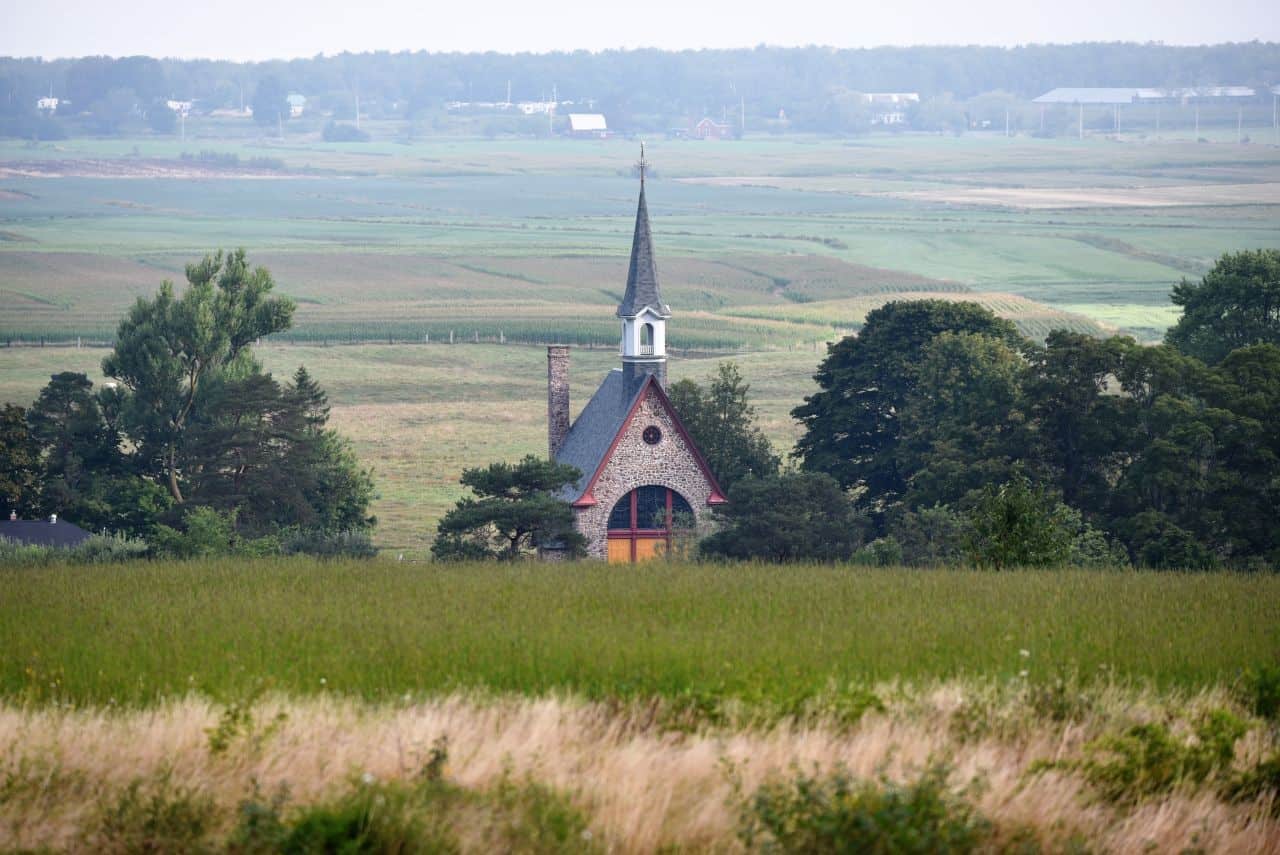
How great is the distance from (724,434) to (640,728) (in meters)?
42.0

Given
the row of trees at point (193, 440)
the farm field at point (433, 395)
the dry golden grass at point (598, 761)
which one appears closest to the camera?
the dry golden grass at point (598, 761)

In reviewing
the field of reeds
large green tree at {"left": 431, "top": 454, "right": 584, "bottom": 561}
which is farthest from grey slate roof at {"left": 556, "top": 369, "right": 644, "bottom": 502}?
the field of reeds

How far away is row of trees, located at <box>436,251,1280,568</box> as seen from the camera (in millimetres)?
48344

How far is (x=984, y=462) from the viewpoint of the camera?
52.8 meters

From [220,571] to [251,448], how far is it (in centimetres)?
2659

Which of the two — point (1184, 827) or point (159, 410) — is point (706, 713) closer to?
point (1184, 827)

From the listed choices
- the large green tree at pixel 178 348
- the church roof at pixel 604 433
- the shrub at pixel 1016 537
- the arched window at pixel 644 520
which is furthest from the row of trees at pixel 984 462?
the large green tree at pixel 178 348

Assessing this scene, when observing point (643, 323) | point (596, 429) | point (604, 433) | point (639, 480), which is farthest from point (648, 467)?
point (643, 323)

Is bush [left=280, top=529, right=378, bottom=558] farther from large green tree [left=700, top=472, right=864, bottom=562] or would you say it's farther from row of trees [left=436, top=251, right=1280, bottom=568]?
large green tree [left=700, top=472, right=864, bottom=562]

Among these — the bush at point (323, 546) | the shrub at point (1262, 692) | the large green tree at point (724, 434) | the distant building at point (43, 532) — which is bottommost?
the distant building at point (43, 532)

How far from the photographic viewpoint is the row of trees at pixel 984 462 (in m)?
48.3

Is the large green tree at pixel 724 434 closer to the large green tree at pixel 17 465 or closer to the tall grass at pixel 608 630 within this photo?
the large green tree at pixel 17 465

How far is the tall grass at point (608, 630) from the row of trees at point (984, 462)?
9653mm

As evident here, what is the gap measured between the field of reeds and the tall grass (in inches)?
3.2
